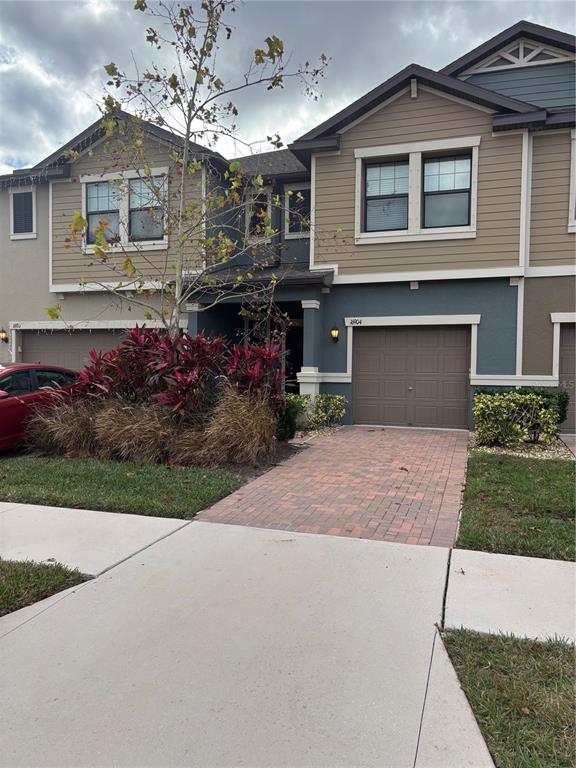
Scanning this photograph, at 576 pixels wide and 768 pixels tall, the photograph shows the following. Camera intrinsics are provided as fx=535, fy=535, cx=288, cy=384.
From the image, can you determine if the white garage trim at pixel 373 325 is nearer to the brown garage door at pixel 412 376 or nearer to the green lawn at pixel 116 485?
the brown garage door at pixel 412 376

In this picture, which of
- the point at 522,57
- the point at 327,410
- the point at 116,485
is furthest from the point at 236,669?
the point at 522,57

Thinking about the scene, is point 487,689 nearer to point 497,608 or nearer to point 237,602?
point 497,608

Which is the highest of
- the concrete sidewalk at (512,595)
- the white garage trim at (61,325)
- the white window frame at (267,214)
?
the white window frame at (267,214)

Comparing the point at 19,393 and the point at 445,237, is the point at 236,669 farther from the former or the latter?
the point at 445,237

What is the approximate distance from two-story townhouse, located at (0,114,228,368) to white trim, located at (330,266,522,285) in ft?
15.1

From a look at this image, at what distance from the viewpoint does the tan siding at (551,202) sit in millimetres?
11109

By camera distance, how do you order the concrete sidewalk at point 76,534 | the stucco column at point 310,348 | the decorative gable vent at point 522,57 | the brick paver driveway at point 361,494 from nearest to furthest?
the concrete sidewalk at point 76,534 < the brick paver driveway at point 361,494 < the stucco column at point 310,348 < the decorative gable vent at point 522,57

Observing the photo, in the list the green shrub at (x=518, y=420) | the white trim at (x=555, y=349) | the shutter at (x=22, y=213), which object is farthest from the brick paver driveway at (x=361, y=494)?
the shutter at (x=22, y=213)

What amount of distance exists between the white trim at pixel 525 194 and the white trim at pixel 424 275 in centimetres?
42

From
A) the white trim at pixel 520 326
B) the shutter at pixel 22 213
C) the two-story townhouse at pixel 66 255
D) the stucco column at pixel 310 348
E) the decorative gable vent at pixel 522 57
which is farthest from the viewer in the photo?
the shutter at pixel 22 213

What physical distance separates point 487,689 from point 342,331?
33.8ft

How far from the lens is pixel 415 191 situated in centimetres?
1186

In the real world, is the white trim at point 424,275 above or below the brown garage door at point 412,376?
above

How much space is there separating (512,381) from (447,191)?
4.41m
